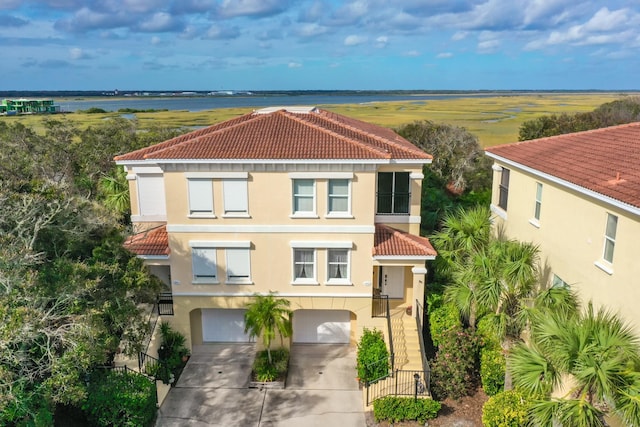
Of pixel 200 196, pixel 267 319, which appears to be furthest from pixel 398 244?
pixel 200 196

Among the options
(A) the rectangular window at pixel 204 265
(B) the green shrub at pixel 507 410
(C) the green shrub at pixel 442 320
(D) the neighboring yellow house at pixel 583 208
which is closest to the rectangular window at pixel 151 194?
(A) the rectangular window at pixel 204 265

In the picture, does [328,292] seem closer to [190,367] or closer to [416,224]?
[416,224]

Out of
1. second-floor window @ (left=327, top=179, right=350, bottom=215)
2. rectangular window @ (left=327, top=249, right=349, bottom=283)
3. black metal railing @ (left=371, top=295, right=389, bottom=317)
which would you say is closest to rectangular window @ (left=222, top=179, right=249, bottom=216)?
second-floor window @ (left=327, top=179, right=350, bottom=215)

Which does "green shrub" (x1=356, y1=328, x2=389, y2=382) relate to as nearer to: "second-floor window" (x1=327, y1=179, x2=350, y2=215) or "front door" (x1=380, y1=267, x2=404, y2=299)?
"front door" (x1=380, y1=267, x2=404, y2=299)

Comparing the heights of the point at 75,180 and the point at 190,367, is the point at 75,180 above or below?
above

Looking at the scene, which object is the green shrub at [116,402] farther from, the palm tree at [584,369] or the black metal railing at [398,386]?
the palm tree at [584,369]

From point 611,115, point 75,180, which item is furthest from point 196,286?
point 611,115

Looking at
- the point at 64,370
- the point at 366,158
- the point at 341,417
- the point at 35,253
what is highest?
the point at 366,158
